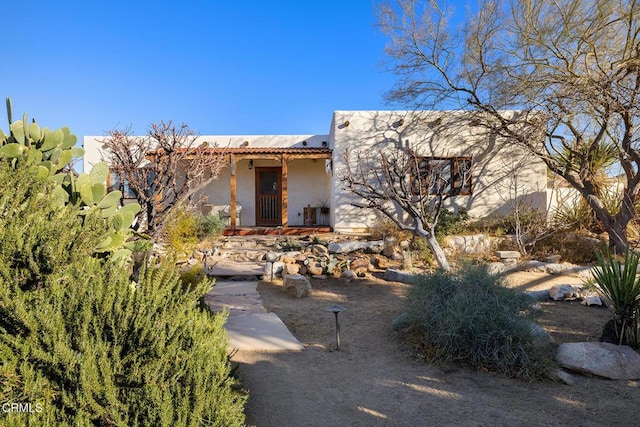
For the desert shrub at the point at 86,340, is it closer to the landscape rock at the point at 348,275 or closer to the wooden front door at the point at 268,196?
the landscape rock at the point at 348,275

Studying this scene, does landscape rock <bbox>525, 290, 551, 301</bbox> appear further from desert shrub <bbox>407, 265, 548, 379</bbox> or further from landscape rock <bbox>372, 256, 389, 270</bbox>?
landscape rock <bbox>372, 256, 389, 270</bbox>

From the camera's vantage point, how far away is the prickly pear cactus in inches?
119

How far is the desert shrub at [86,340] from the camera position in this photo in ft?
6.10

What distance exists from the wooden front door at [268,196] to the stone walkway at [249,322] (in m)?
6.95

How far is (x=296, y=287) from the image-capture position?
6.69 m

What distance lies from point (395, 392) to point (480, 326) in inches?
45.4

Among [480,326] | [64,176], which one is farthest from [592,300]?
[64,176]

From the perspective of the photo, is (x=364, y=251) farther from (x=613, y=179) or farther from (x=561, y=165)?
(x=613, y=179)

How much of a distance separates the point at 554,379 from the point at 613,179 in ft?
31.6

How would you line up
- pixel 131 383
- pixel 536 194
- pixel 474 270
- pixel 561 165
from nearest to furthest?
pixel 131 383 < pixel 474 270 < pixel 561 165 < pixel 536 194

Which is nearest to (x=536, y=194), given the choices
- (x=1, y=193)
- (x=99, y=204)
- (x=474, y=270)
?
(x=474, y=270)

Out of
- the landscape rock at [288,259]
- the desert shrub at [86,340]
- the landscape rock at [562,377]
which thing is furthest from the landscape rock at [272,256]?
the desert shrub at [86,340]

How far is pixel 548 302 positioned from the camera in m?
6.36

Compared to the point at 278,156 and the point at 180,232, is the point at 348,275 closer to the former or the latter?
the point at 180,232
